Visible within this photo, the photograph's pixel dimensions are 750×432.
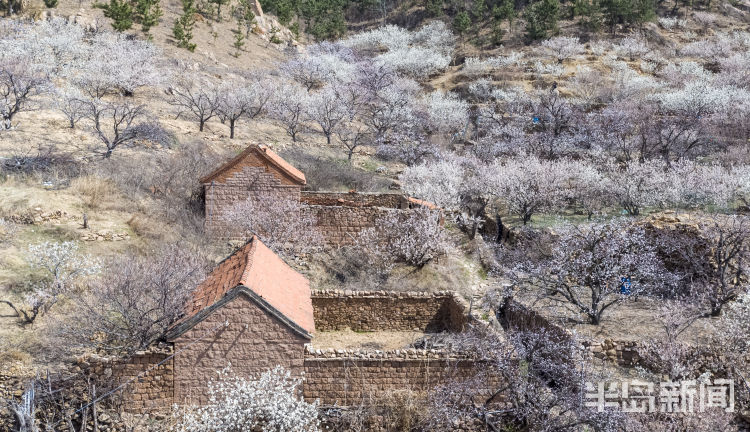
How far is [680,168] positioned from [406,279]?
19.8 metres

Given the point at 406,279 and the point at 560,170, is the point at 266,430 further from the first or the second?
the point at 560,170

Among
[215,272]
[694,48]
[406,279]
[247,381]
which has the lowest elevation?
[406,279]

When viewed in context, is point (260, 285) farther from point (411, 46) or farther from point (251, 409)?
point (411, 46)

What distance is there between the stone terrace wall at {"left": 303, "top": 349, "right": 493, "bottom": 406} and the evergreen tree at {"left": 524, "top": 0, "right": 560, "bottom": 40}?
60697 mm

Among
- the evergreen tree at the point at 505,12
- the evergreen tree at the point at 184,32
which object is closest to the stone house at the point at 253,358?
the evergreen tree at the point at 184,32

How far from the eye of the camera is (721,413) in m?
11.3

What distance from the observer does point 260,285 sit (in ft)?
40.2

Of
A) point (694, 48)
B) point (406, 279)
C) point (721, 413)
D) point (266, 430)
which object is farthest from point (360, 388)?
point (694, 48)

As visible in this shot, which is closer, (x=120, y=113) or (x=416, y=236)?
(x=416, y=236)

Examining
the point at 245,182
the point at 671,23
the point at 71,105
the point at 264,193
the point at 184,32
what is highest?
the point at 671,23

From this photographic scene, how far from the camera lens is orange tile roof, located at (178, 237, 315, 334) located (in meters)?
12.0

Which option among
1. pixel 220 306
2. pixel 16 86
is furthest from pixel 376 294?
pixel 16 86

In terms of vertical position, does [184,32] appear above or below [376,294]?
above

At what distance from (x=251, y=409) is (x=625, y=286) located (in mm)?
13494
